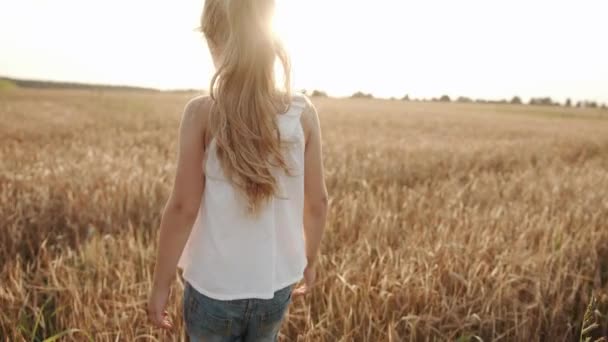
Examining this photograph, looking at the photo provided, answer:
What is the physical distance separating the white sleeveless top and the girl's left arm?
0.03 meters

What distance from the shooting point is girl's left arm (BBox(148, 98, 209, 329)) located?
112 cm

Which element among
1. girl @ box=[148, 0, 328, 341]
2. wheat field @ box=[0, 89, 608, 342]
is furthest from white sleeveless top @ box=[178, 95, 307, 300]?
wheat field @ box=[0, 89, 608, 342]

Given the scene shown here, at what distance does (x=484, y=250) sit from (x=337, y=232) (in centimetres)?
84

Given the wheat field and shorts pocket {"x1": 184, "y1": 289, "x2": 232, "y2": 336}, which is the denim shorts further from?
the wheat field

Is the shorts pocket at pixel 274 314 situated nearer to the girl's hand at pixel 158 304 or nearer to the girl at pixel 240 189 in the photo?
the girl at pixel 240 189

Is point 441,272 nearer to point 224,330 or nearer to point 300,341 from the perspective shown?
point 300,341

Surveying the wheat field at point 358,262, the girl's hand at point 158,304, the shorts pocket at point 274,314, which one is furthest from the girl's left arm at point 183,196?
the wheat field at point 358,262

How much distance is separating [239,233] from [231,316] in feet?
0.79

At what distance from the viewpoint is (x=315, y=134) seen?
1.27 meters

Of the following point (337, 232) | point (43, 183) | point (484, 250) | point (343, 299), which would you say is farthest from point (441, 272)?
point (43, 183)

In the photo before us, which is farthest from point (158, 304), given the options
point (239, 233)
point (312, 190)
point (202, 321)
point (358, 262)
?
point (358, 262)

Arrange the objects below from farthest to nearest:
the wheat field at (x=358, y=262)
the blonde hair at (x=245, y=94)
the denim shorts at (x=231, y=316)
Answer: the wheat field at (x=358, y=262)
the denim shorts at (x=231, y=316)
the blonde hair at (x=245, y=94)

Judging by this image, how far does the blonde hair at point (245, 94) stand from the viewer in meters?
1.08

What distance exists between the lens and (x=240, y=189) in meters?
1.13
